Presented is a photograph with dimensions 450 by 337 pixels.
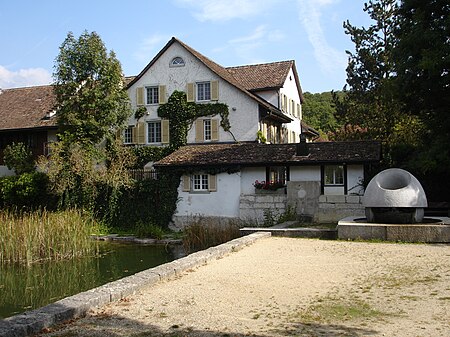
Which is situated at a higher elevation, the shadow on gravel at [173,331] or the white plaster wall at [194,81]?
the white plaster wall at [194,81]

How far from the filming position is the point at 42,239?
49.2 ft

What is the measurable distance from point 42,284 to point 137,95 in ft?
64.0

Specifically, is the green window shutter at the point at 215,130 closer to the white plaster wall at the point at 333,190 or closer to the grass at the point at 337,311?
the white plaster wall at the point at 333,190

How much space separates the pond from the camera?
1023 cm

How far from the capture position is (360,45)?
1123 inches

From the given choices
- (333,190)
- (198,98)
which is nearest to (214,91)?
(198,98)

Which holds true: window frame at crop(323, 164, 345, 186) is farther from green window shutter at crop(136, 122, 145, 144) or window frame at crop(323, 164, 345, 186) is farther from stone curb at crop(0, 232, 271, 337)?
green window shutter at crop(136, 122, 145, 144)

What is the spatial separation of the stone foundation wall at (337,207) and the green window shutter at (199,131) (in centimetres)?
998

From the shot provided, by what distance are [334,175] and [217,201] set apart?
5655 mm

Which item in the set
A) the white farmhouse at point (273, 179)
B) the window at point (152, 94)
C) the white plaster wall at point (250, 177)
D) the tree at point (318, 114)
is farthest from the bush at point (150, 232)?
the tree at point (318, 114)

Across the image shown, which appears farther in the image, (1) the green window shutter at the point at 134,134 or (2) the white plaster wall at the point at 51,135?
(2) the white plaster wall at the point at 51,135

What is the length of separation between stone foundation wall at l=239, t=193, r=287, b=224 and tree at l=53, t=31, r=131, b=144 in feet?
32.0

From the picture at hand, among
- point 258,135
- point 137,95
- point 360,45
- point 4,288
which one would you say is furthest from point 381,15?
point 4,288

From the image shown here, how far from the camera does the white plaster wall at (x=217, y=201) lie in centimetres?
2300
